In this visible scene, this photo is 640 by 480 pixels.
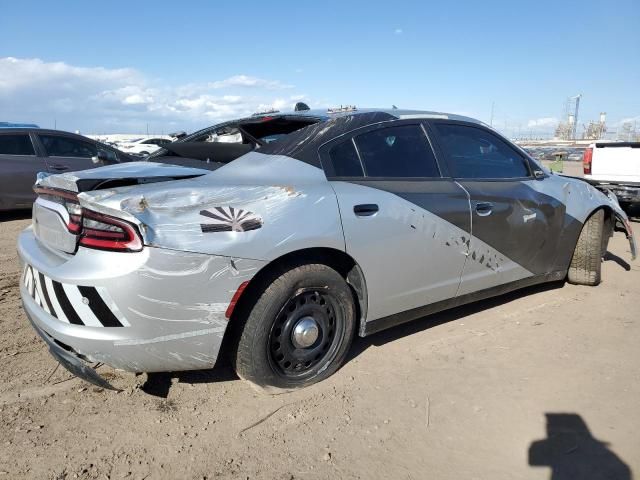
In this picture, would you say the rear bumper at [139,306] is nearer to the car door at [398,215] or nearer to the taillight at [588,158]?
the car door at [398,215]

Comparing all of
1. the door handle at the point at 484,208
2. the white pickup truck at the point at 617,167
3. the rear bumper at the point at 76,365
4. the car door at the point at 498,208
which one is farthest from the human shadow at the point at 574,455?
the white pickup truck at the point at 617,167

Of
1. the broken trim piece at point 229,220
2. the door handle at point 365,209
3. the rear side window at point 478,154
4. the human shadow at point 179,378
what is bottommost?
the human shadow at point 179,378

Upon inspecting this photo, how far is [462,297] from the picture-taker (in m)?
3.59

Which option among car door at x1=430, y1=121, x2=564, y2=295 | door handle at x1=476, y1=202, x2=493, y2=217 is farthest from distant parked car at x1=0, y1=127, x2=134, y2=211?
door handle at x1=476, y1=202, x2=493, y2=217

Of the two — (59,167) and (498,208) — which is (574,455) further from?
(59,167)

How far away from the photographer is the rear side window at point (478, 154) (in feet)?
11.6

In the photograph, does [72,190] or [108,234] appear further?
[72,190]

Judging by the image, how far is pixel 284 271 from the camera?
2617 mm

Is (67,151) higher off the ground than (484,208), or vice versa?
(67,151)

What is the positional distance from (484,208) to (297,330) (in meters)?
1.65

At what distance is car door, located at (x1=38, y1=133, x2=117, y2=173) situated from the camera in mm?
7875

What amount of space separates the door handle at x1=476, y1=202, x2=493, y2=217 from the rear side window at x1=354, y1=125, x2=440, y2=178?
1.27 ft

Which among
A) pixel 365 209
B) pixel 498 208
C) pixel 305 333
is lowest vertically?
pixel 305 333

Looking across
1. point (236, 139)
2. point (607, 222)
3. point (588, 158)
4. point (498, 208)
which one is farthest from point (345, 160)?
point (588, 158)
